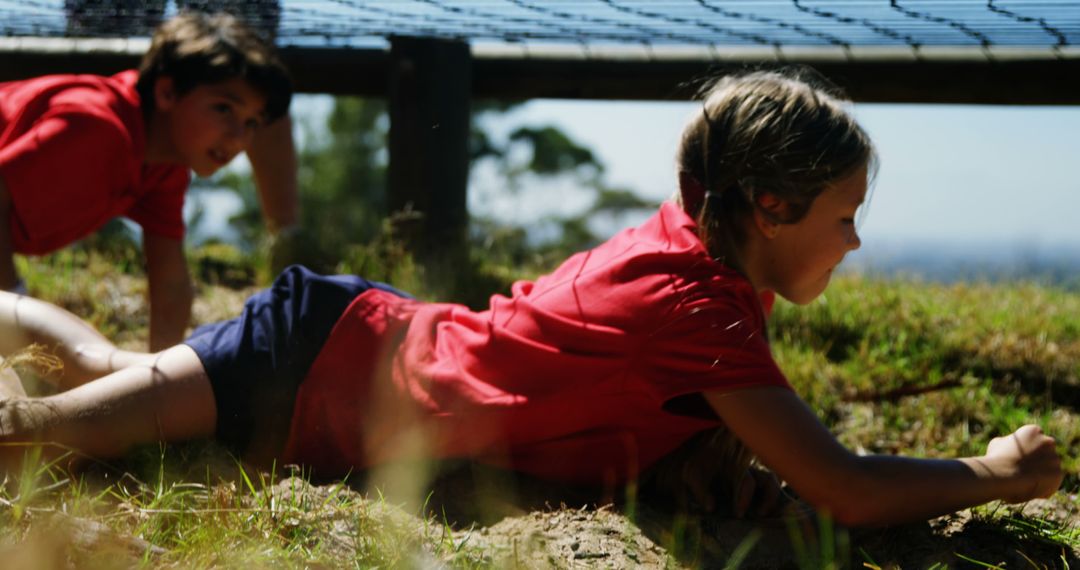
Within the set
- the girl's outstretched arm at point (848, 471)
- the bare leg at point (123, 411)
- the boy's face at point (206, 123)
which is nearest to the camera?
the girl's outstretched arm at point (848, 471)

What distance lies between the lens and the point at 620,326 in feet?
7.33

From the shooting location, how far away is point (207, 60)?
11.9 feet

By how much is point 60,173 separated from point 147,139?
57 centimetres

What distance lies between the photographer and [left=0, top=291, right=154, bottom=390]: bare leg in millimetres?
2580

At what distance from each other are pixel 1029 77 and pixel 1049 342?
0.90m

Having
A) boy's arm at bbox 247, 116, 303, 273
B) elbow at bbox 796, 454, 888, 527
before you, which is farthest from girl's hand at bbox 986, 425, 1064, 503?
boy's arm at bbox 247, 116, 303, 273

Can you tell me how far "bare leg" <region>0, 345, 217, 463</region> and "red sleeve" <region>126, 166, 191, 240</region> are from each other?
1.42 meters

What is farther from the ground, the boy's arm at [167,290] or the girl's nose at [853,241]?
the girl's nose at [853,241]

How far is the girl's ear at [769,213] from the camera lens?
2301mm

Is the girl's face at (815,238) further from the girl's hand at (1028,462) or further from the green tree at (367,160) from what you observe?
the green tree at (367,160)

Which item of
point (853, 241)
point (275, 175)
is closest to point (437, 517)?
point (853, 241)

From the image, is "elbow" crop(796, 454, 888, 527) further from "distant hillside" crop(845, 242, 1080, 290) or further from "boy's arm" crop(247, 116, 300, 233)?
"boy's arm" crop(247, 116, 300, 233)

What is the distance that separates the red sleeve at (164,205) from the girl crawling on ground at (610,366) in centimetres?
122

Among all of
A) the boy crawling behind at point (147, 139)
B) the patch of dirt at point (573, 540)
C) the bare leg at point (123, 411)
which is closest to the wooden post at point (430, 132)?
the boy crawling behind at point (147, 139)
